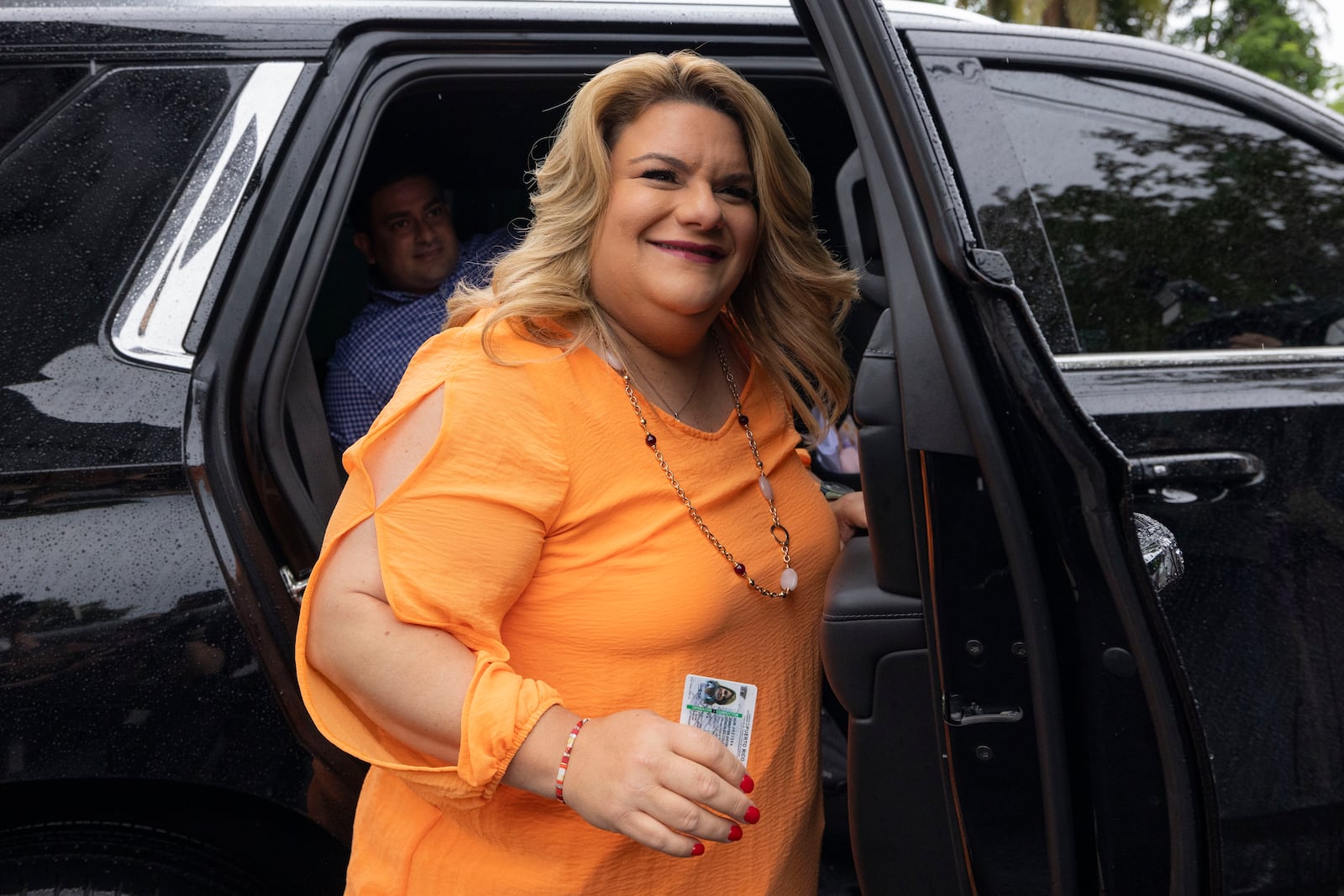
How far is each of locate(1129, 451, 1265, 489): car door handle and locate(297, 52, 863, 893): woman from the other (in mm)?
541

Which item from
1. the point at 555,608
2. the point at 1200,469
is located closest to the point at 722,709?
the point at 555,608

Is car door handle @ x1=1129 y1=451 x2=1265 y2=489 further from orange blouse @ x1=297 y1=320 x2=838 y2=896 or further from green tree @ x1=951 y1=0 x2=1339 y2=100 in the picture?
green tree @ x1=951 y1=0 x2=1339 y2=100

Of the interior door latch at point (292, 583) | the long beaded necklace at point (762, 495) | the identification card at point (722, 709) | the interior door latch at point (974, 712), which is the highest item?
the long beaded necklace at point (762, 495)

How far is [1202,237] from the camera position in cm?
191

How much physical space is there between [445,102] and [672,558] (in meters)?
1.48

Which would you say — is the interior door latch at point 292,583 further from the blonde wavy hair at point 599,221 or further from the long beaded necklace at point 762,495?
the long beaded necklace at point 762,495

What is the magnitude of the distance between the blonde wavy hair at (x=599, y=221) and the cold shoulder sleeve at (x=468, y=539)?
0.08 metres

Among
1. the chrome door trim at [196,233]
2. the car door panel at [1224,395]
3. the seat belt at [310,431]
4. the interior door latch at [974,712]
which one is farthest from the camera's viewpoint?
the seat belt at [310,431]

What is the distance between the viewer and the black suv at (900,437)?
3.52 ft

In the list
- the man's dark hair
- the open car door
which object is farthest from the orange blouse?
the man's dark hair

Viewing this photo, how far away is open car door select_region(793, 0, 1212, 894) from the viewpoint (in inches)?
39.8

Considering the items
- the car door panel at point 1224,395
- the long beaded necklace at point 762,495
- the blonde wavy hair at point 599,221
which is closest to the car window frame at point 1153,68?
the car door panel at point 1224,395

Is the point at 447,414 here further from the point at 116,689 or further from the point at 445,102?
the point at 445,102

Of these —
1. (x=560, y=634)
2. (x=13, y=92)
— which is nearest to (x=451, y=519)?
(x=560, y=634)
